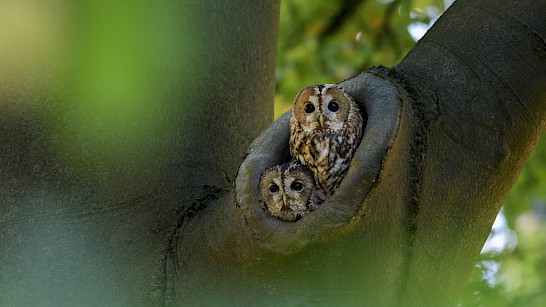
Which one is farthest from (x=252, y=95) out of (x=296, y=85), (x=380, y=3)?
(x=380, y=3)

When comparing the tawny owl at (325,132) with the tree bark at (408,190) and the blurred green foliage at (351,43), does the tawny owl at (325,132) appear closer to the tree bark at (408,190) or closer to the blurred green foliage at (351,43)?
the tree bark at (408,190)

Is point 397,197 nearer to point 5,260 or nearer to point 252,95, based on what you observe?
point 252,95

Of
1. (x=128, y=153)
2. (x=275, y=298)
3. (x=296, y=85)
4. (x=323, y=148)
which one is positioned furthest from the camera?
(x=296, y=85)

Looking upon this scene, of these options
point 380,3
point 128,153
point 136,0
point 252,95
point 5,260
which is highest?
point 380,3

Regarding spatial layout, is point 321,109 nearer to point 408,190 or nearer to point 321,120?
point 321,120

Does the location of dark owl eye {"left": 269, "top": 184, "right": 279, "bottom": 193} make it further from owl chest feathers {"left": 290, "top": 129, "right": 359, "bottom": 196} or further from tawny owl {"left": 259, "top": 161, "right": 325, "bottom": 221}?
owl chest feathers {"left": 290, "top": 129, "right": 359, "bottom": 196}

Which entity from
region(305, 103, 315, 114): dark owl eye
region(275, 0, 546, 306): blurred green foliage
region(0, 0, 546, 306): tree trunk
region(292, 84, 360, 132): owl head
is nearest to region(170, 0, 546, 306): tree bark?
region(0, 0, 546, 306): tree trunk

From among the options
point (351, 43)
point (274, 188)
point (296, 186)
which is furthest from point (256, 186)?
point (351, 43)
